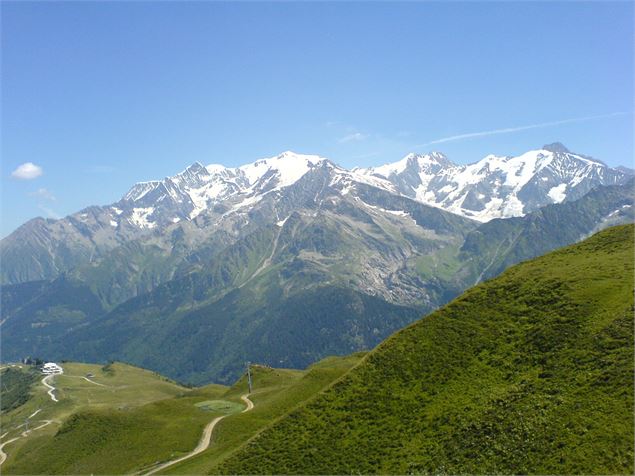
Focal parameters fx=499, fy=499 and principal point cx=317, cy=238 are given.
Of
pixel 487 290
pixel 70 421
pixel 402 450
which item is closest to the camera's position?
pixel 402 450

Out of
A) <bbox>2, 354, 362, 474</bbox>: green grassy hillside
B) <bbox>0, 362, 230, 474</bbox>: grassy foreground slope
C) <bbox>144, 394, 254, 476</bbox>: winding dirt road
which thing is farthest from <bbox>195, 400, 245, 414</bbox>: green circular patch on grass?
<bbox>144, 394, 254, 476</bbox>: winding dirt road

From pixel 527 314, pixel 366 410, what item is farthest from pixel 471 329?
pixel 366 410

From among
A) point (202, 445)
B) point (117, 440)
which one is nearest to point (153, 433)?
point (117, 440)

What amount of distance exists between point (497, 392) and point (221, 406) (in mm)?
97508

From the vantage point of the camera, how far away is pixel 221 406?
5664 inches

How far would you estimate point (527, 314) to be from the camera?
251 ft

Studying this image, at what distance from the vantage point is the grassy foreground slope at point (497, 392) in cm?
5662

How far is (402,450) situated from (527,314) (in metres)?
29.0

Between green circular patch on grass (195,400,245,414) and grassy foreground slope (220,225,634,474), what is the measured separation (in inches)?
2442

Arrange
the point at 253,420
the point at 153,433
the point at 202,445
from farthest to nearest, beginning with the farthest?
the point at 153,433 < the point at 253,420 < the point at 202,445

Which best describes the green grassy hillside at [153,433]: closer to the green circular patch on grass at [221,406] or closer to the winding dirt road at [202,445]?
the green circular patch on grass at [221,406]

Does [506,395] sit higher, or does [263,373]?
[506,395]

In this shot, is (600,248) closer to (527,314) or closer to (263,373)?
(527,314)

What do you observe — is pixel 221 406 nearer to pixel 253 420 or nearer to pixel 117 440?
pixel 117 440
